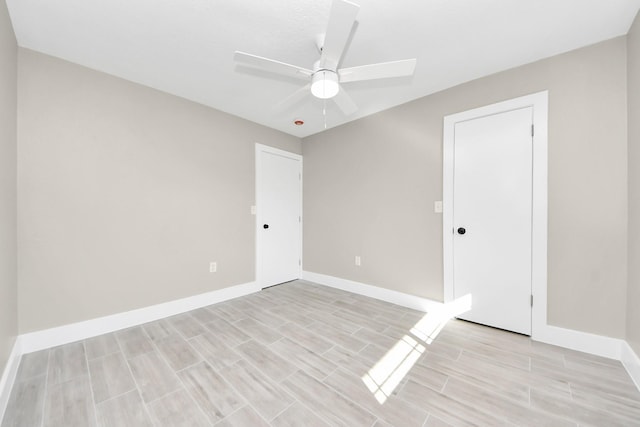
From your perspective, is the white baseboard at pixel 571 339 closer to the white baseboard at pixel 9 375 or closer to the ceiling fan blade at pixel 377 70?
the ceiling fan blade at pixel 377 70

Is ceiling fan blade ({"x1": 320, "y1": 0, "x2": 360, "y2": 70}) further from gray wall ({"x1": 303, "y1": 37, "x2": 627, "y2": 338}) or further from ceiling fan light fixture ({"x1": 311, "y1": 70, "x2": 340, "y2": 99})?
gray wall ({"x1": 303, "y1": 37, "x2": 627, "y2": 338})

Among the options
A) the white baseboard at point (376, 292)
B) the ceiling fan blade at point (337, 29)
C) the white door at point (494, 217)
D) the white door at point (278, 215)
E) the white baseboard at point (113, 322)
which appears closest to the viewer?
the ceiling fan blade at point (337, 29)

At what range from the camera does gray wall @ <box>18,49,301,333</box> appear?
186cm

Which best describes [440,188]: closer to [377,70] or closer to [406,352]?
[377,70]

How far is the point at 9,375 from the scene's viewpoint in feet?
4.79

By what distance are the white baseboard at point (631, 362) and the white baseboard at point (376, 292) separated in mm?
1193

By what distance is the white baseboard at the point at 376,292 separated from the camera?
2.59m

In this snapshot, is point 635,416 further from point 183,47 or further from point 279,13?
point 183,47

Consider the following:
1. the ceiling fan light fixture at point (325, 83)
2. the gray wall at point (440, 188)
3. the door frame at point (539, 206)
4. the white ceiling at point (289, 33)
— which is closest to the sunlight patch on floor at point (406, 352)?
the gray wall at point (440, 188)

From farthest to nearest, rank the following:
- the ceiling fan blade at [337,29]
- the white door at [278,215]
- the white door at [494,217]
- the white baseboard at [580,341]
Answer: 1. the white door at [278,215]
2. the white door at [494,217]
3. the white baseboard at [580,341]
4. the ceiling fan blade at [337,29]

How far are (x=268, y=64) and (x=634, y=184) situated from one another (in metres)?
2.64

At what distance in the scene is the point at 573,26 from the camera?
163cm

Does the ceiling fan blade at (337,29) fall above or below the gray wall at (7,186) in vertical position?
above

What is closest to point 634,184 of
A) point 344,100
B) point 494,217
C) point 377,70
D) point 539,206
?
point 539,206
